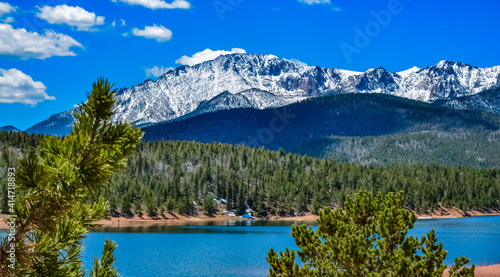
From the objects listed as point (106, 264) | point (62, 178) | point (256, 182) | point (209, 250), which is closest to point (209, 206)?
point (256, 182)

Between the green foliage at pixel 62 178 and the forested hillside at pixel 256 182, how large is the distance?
121000 mm

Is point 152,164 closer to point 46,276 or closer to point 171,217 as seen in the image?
point 171,217

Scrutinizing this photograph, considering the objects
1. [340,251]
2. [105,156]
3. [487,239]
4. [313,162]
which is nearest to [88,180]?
[105,156]

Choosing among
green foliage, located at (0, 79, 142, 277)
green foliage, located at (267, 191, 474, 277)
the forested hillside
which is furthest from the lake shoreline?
green foliage, located at (0, 79, 142, 277)

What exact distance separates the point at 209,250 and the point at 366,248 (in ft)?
170

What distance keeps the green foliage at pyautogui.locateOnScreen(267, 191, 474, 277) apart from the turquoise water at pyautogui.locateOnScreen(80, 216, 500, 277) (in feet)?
101

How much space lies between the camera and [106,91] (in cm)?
526

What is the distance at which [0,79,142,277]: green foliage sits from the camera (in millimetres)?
5137

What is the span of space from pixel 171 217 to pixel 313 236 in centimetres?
11464

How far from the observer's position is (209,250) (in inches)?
2677

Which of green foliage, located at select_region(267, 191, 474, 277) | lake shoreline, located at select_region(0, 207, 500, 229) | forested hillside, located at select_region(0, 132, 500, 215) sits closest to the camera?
green foliage, located at select_region(267, 191, 474, 277)
